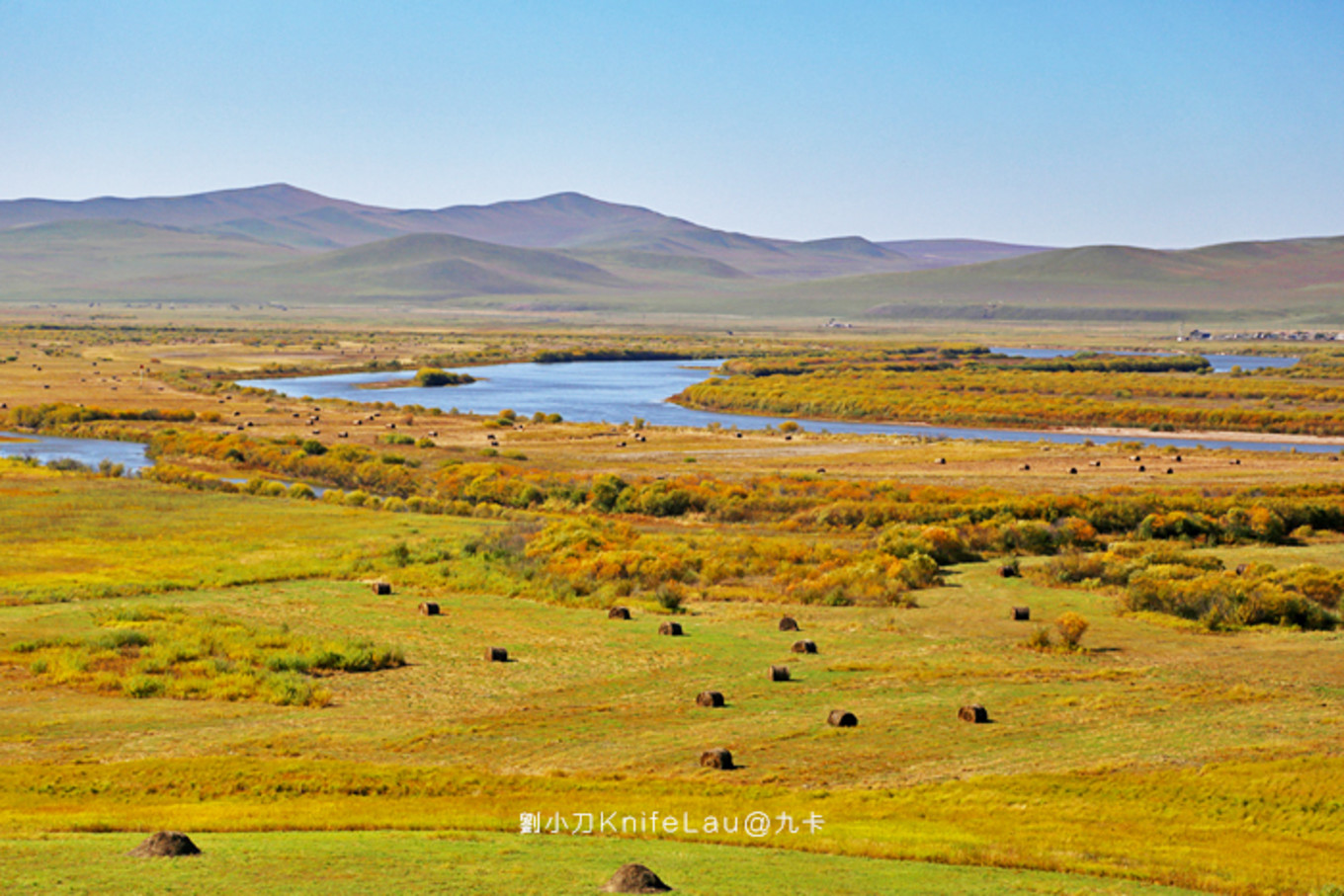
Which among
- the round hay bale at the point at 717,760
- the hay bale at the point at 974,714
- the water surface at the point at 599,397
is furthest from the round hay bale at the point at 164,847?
the water surface at the point at 599,397

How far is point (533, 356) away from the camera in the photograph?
14512cm

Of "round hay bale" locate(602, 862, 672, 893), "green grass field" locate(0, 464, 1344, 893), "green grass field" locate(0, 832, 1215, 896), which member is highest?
"round hay bale" locate(602, 862, 672, 893)

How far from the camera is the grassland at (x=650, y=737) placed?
44.1ft

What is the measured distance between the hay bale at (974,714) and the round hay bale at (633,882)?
9308 millimetres

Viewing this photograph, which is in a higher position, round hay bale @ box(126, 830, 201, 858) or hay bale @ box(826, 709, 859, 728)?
round hay bale @ box(126, 830, 201, 858)

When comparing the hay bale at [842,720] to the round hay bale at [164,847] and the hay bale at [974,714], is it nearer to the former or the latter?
the hay bale at [974,714]

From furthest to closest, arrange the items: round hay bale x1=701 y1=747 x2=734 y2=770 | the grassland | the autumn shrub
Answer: the autumn shrub
round hay bale x1=701 y1=747 x2=734 y2=770
the grassland

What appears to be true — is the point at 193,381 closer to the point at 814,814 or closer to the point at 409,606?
the point at 409,606

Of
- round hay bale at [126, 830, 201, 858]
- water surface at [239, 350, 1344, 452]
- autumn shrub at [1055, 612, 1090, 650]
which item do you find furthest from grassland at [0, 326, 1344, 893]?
water surface at [239, 350, 1344, 452]

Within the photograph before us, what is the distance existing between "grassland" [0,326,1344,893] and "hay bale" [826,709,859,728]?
1.05 ft

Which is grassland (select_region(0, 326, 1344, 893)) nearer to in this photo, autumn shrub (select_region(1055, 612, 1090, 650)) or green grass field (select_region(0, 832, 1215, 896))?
green grass field (select_region(0, 832, 1215, 896))

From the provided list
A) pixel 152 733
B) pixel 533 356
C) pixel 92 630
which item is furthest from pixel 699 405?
pixel 152 733

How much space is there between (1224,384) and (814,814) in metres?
94.4

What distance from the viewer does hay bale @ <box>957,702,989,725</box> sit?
19688mm
